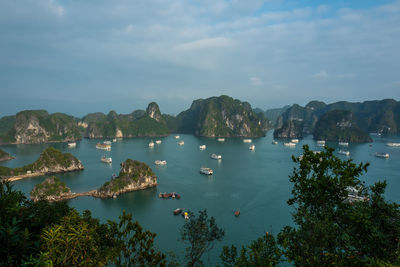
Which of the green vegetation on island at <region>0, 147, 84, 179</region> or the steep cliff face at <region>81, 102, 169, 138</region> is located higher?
the steep cliff face at <region>81, 102, 169, 138</region>

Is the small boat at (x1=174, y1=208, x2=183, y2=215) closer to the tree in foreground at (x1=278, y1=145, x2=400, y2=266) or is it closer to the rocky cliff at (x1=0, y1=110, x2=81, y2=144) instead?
the tree in foreground at (x1=278, y1=145, x2=400, y2=266)

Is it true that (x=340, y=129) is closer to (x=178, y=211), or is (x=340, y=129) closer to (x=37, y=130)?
(x=178, y=211)

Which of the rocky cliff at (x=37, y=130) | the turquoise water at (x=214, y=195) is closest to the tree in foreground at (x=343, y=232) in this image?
the turquoise water at (x=214, y=195)

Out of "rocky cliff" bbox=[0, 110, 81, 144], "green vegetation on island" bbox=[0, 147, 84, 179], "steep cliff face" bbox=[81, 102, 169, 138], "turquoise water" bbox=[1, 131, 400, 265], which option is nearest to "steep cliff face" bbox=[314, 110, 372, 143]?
"turquoise water" bbox=[1, 131, 400, 265]

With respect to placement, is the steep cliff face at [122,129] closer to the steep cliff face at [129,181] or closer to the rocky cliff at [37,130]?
the rocky cliff at [37,130]

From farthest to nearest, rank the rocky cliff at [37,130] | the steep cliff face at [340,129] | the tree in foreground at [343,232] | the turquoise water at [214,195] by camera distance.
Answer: the steep cliff face at [340,129] → the rocky cliff at [37,130] → the turquoise water at [214,195] → the tree in foreground at [343,232]

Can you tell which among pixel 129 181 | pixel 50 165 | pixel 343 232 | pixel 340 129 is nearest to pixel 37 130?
pixel 50 165

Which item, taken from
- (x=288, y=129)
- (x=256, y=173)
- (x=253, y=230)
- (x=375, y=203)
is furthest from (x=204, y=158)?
(x=288, y=129)
